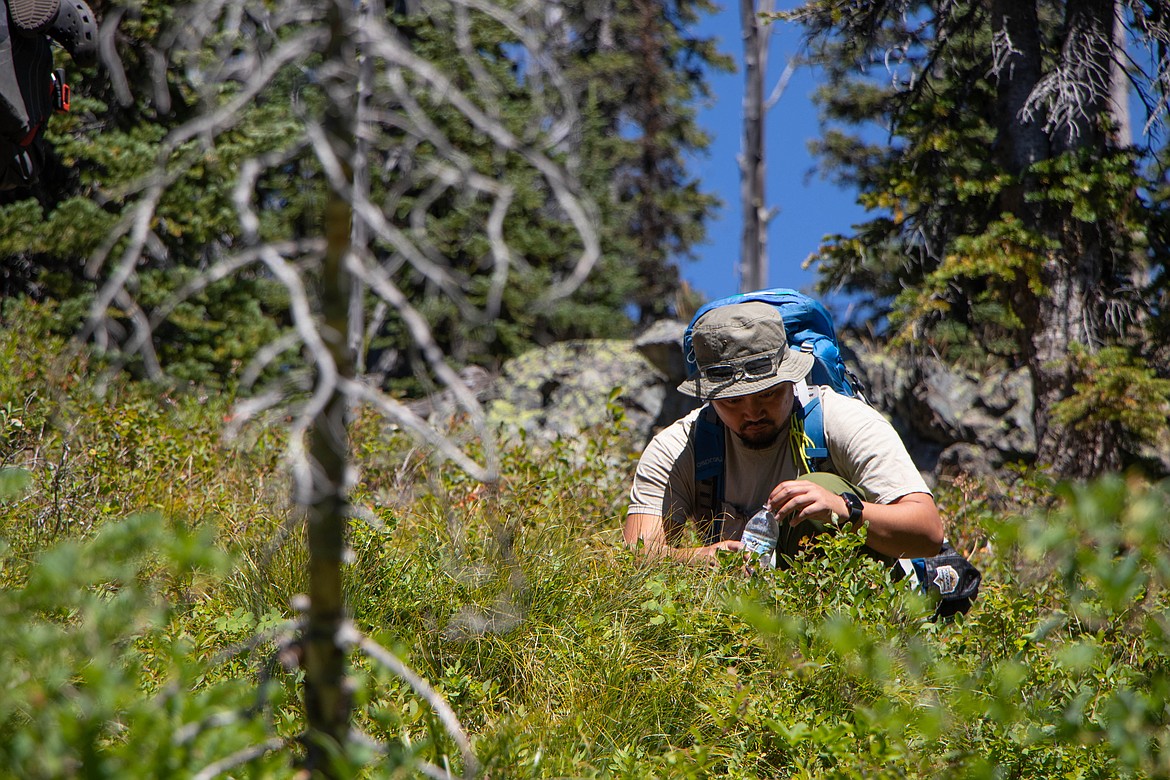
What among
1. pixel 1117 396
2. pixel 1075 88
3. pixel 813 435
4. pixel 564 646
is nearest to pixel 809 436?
pixel 813 435

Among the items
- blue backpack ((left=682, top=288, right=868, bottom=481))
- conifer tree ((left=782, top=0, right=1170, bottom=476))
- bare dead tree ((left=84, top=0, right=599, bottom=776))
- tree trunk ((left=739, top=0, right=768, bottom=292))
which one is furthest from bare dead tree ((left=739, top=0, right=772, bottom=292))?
bare dead tree ((left=84, top=0, right=599, bottom=776))

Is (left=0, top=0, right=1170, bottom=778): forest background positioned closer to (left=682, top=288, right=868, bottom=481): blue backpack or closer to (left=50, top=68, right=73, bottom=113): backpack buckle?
(left=682, top=288, right=868, bottom=481): blue backpack

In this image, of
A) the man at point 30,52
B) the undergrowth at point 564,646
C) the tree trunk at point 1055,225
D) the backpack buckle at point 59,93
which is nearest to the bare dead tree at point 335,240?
the undergrowth at point 564,646

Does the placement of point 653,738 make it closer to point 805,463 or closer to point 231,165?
point 805,463

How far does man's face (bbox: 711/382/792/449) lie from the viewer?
4387 millimetres

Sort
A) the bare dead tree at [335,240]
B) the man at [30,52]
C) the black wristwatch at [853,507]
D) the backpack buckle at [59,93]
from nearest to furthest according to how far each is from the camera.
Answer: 1. the bare dead tree at [335,240]
2. the black wristwatch at [853,507]
3. the man at [30,52]
4. the backpack buckle at [59,93]

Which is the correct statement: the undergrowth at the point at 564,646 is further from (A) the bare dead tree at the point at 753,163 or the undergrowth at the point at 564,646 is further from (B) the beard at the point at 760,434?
(A) the bare dead tree at the point at 753,163

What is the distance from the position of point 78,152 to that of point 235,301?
1.96 m

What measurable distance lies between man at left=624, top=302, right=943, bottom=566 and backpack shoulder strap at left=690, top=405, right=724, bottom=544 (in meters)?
0.02

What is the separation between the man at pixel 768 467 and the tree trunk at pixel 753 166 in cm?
997

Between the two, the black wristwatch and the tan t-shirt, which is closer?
the black wristwatch

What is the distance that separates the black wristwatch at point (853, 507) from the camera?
4008mm

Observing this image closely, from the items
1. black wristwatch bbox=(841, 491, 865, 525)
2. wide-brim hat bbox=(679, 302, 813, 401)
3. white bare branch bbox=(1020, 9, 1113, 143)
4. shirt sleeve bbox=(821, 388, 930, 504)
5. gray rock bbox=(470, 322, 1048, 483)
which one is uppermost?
white bare branch bbox=(1020, 9, 1113, 143)

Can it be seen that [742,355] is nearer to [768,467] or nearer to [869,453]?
[768,467]
